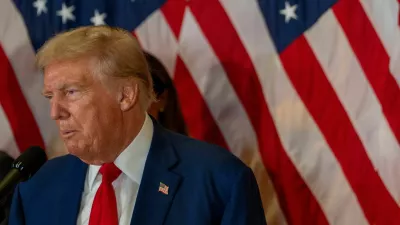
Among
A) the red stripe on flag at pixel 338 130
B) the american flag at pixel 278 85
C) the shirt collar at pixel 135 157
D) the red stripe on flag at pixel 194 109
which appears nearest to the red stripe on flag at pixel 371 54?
the american flag at pixel 278 85

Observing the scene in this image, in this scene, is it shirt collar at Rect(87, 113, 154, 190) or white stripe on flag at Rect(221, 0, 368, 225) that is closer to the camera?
shirt collar at Rect(87, 113, 154, 190)

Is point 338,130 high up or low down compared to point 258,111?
down


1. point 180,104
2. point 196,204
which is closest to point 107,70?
point 196,204

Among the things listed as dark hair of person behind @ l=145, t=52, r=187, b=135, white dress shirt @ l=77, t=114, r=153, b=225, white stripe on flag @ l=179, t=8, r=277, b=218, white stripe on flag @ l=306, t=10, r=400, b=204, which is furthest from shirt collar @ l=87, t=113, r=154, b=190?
white stripe on flag @ l=306, t=10, r=400, b=204

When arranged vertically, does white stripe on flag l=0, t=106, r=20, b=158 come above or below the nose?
below

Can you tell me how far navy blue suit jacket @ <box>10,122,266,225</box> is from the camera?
1140 millimetres

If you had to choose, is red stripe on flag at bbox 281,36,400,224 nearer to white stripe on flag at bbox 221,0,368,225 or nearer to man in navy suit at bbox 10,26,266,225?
white stripe on flag at bbox 221,0,368,225

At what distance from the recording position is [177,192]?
1167 millimetres

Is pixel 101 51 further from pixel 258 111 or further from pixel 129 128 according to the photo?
pixel 258 111

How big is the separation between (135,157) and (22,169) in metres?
0.24

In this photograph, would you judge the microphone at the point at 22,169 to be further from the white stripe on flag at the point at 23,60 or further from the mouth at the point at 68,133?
the white stripe on flag at the point at 23,60

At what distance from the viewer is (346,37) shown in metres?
1.75

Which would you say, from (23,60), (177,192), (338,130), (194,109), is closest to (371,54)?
(338,130)

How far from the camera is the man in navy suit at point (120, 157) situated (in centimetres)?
109
